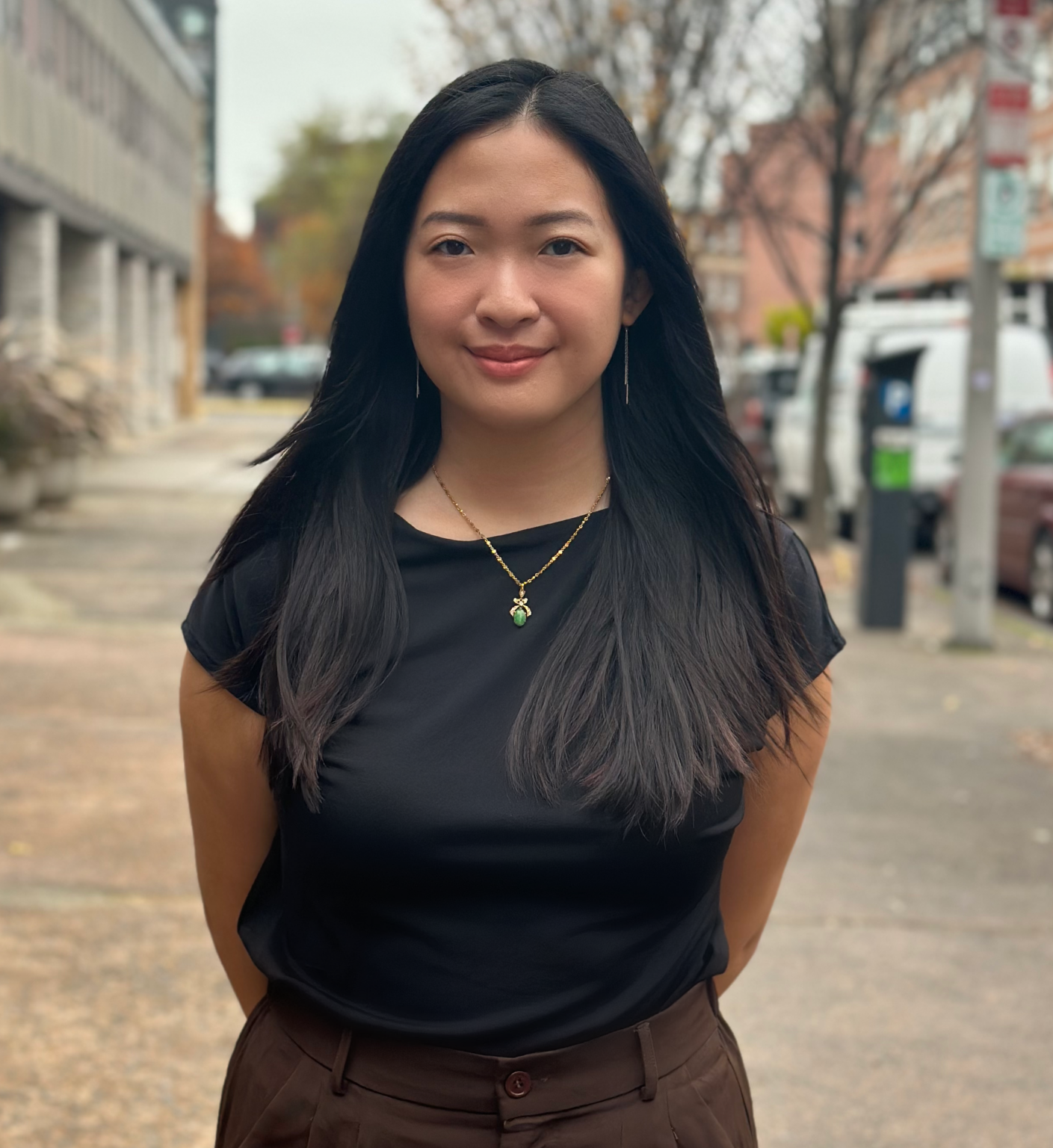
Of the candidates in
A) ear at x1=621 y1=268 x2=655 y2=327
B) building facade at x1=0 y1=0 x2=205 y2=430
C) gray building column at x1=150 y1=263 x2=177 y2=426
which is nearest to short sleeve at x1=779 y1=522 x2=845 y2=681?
ear at x1=621 y1=268 x2=655 y2=327

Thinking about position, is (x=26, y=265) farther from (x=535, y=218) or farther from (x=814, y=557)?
(x=535, y=218)

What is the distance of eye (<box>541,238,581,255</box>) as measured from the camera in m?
1.92

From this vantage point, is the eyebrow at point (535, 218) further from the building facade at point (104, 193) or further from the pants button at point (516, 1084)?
the building facade at point (104, 193)

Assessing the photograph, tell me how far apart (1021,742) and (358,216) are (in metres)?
49.0

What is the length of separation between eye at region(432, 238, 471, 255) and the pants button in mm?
934

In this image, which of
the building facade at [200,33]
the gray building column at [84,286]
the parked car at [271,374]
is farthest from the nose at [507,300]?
the parked car at [271,374]

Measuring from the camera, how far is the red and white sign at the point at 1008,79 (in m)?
9.68

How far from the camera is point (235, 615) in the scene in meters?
2.03

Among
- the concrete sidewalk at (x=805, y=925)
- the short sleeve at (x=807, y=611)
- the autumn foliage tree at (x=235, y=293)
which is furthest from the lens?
the autumn foliage tree at (x=235, y=293)

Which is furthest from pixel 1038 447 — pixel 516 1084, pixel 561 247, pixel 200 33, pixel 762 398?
pixel 200 33

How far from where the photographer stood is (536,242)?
1912mm

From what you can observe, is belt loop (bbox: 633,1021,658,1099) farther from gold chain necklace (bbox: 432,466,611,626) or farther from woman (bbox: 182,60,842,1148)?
gold chain necklace (bbox: 432,466,611,626)

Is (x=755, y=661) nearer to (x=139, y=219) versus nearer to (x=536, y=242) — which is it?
(x=536, y=242)

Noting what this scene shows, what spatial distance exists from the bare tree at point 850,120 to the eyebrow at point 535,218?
11.7 metres
